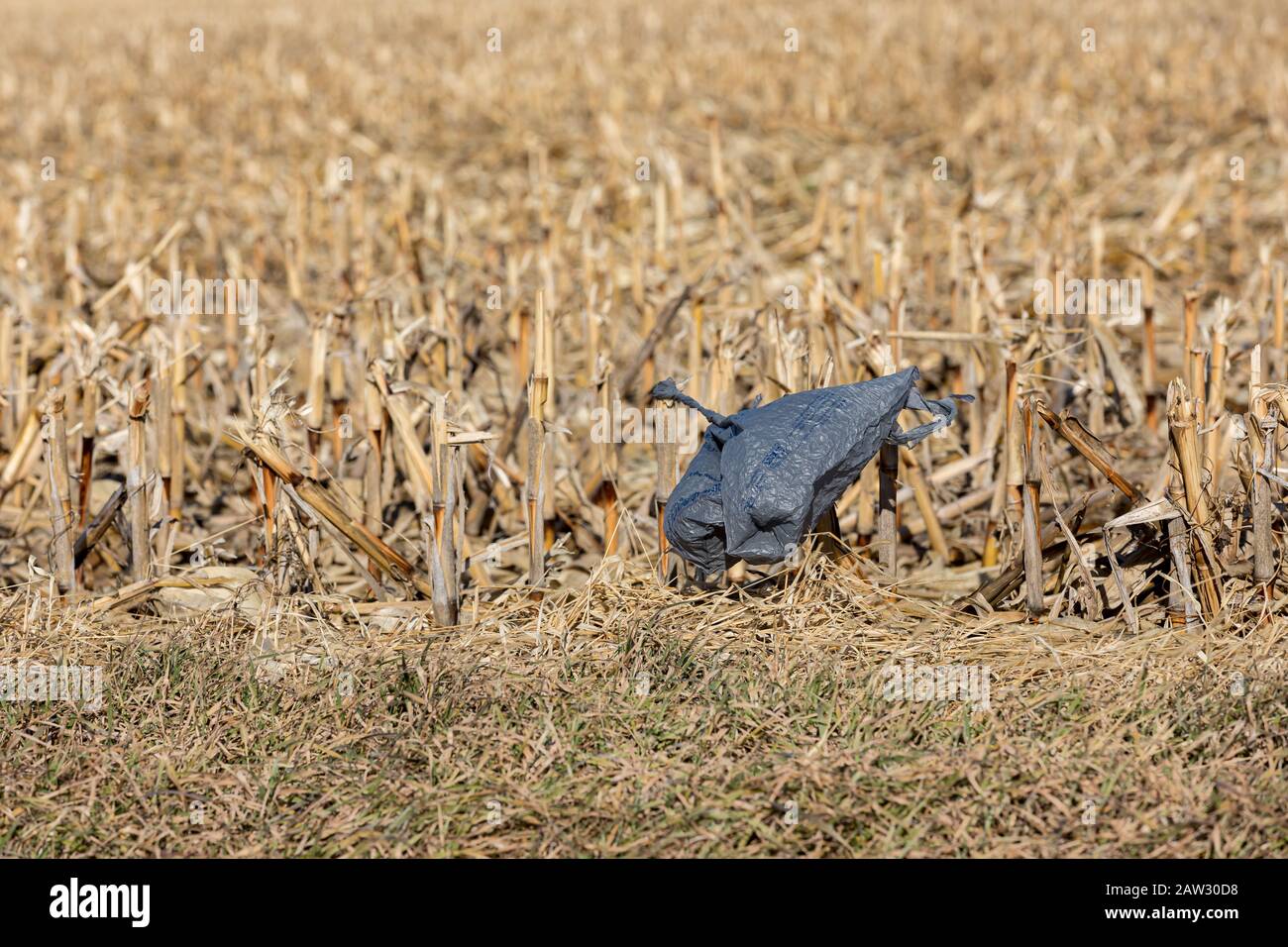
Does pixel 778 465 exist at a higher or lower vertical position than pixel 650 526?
higher

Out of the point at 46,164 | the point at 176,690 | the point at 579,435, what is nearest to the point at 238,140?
the point at 46,164

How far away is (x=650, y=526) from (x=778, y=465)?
3.45ft

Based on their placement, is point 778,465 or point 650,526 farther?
point 650,526

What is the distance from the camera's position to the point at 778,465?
119 inches

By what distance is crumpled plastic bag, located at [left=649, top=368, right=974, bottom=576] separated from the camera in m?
3.02

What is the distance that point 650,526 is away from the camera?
4023 mm

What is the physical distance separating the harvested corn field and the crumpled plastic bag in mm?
12

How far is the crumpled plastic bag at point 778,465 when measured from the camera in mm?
3021

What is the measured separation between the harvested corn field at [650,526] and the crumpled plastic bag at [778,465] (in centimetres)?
1

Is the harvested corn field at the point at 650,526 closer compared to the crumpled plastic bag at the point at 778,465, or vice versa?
the harvested corn field at the point at 650,526

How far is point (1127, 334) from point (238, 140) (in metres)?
6.04

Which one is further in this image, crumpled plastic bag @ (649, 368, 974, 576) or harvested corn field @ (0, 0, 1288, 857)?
crumpled plastic bag @ (649, 368, 974, 576)

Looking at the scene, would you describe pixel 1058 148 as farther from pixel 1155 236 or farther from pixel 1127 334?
pixel 1127 334

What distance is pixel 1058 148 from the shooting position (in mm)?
7781
